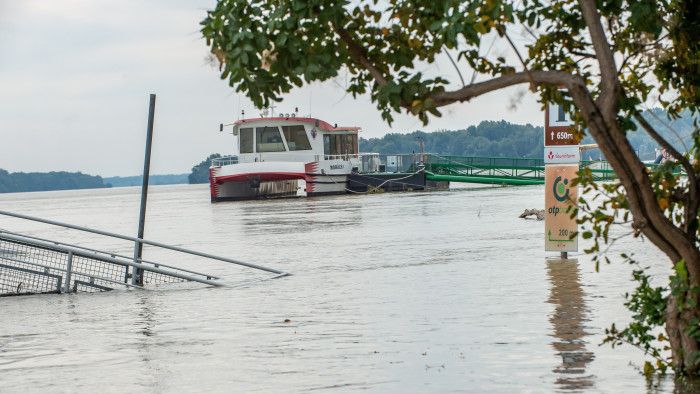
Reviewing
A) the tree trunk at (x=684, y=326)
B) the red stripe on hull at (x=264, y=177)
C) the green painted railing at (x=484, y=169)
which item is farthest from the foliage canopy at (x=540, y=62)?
the green painted railing at (x=484, y=169)

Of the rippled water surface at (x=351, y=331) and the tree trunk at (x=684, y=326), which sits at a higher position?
the tree trunk at (x=684, y=326)

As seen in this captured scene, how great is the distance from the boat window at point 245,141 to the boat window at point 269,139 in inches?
24.0

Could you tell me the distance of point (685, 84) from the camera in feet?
17.3

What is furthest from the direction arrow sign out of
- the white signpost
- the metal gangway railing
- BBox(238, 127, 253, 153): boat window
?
BBox(238, 127, 253, 153): boat window

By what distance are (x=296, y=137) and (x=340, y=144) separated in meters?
3.68

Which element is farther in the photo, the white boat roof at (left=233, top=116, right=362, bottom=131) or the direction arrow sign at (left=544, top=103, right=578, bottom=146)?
the white boat roof at (left=233, top=116, right=362, bottom=131)

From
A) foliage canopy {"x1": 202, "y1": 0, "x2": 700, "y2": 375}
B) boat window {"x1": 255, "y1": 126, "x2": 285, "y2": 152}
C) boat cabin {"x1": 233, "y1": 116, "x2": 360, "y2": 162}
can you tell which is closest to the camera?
foliage canopy {"x1": 202, "y1": 0, "x2": 700, "y2": 375}

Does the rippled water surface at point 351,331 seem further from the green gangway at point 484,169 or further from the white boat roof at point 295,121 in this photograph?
the green gangway at point 484,169

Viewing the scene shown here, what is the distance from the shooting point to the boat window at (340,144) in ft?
170

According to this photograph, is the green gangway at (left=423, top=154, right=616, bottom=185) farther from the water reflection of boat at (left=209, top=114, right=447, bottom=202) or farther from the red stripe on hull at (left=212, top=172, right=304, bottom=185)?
the red stripe on hull at (left=212, top=172, right=304, bottom=185)

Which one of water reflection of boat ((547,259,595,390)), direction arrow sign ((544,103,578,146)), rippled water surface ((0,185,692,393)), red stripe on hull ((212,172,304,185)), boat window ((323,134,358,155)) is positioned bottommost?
rippled water surface ((0,185,692,393))

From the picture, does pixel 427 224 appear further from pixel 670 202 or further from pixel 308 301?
pixel 670 202

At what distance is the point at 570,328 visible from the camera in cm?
720

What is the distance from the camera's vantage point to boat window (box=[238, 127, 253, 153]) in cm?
5047
